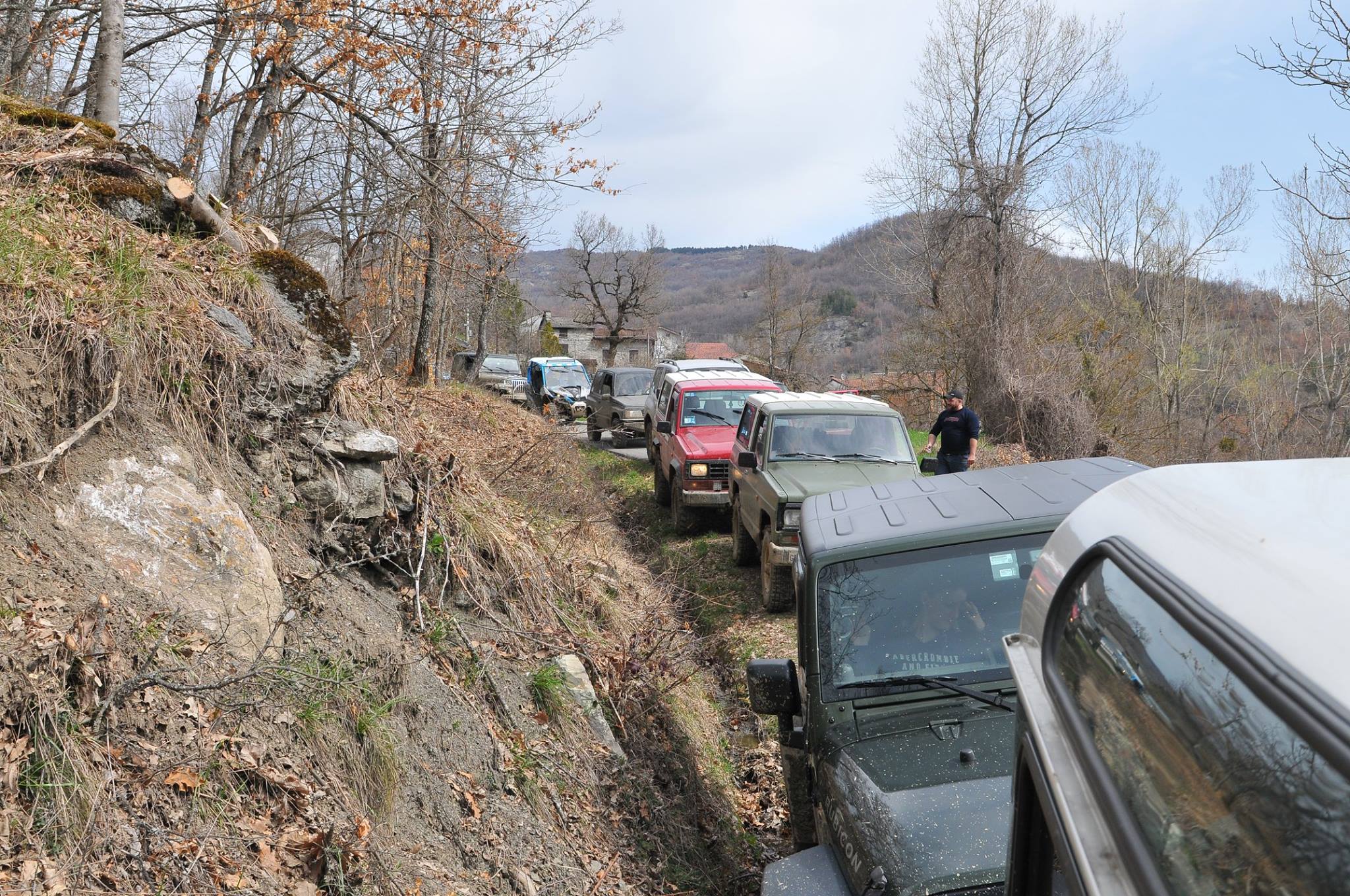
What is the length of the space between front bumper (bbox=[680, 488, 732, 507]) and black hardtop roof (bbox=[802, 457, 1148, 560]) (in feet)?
21.5

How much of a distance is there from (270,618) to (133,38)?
1017 centimetres

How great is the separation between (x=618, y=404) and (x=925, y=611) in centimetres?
1660

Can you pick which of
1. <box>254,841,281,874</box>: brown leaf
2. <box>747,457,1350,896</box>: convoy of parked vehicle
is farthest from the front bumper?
<box>254,841,281,874</box>: brown leaf

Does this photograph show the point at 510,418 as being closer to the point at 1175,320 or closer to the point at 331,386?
the point at 331,386

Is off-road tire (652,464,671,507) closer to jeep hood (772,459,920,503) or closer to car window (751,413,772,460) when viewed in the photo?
car window (751,413,772,460)

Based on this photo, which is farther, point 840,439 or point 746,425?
point 746,425

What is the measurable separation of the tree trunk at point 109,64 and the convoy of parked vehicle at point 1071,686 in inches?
260

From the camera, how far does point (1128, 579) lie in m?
1.56

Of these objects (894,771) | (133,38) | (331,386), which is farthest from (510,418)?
(894,771)

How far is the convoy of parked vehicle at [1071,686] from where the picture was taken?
1129 mm

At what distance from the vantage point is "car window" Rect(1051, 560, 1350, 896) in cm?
105

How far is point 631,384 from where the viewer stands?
2139cm

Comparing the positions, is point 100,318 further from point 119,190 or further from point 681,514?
point 681,514

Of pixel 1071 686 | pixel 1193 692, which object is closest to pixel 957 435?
pixel 1071 686
